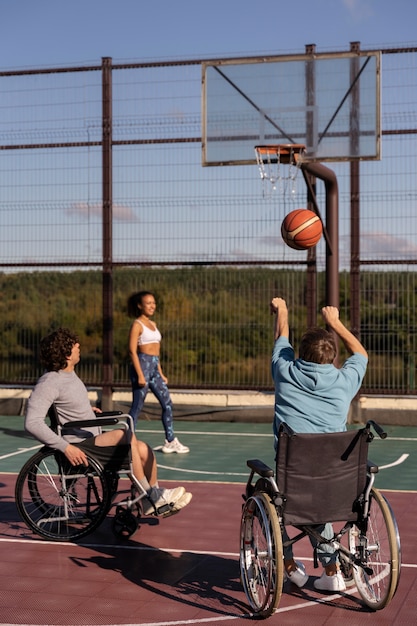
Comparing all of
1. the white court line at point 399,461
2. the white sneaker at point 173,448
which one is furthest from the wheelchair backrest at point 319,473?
the white sneaker at point 173,448

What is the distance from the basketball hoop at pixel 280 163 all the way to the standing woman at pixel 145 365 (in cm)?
279

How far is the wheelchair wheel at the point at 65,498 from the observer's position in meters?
7.61

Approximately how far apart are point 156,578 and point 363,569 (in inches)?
55.6

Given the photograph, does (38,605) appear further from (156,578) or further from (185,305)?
(185,305)

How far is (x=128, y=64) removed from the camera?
15.0 meters

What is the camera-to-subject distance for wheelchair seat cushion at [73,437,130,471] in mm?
7641

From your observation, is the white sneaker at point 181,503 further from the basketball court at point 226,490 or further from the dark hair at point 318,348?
the dark hair at point 318,348

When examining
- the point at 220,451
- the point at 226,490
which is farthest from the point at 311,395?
the point at 220,451

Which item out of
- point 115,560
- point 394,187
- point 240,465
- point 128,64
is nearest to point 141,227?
point 128,64

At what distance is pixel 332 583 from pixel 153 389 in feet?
19.3

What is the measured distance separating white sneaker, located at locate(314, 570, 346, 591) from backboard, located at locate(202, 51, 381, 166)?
7905mm

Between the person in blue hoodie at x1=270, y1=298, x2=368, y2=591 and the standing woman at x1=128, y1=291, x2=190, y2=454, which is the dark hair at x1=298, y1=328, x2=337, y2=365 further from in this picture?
the standing woman at x1=128, y1=291, x2=190, y2=454

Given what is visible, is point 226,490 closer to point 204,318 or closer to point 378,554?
point 378,554

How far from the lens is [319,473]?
19.6 feet
